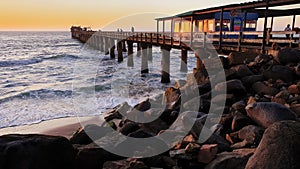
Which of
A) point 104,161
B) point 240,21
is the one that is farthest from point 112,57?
point 104,161

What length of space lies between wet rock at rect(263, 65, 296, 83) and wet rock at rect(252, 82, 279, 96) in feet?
2.43

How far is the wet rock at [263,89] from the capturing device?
278 inches

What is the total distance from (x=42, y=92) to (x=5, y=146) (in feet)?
40.1

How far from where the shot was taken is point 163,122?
7.05 metres

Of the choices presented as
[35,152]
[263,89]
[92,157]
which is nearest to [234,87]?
[263,89]

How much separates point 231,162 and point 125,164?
6.09 ft

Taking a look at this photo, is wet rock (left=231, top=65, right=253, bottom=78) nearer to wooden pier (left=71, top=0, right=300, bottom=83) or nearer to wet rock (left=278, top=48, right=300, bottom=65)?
wet rock (left=278, top=48, right=300, bottom=65)

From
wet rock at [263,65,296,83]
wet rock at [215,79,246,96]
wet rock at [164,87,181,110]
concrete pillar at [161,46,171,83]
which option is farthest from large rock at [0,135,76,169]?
concrete pillar at [161,46,171,83]

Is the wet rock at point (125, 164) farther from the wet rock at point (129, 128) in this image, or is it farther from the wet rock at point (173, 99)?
the wet rock at point (173, 99)

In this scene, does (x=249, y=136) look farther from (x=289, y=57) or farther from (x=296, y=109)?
(x=289, y=57)

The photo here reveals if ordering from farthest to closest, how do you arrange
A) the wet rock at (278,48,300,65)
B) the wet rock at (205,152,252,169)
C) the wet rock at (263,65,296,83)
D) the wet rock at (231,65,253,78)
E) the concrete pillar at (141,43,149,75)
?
the concrete pillar at (141,43,149,75) → the wet rock at (278,48,300,65) → the wet rock at (231,65,253,78) → the wet rock at (263,65,296,83) → the wet rock at (205,152,252,169)

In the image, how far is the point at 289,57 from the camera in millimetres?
8586

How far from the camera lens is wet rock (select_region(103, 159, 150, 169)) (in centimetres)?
445

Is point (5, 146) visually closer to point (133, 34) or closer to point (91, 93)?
point (91, 93)
